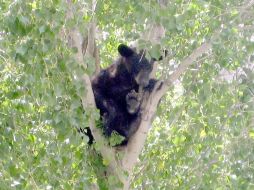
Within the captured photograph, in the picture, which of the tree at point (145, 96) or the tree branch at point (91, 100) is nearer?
the tree at point (145, 96)

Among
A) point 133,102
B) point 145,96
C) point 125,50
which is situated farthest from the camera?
point 125,50

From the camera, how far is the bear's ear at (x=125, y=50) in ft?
19.6

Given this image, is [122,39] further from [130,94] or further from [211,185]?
[211,185]

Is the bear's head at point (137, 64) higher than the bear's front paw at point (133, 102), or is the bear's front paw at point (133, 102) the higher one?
the bear's head at point (137, 64)

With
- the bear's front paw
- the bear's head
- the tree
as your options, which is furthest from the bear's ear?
the bear's front paw

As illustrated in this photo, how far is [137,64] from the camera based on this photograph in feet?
20.2

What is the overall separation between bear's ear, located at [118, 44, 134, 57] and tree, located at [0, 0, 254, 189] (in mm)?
277

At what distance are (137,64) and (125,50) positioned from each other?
24 cm

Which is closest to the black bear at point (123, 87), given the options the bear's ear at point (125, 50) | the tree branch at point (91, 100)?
the bear's ear at point (125, 50)

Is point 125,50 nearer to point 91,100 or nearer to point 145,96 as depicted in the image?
point 145,96

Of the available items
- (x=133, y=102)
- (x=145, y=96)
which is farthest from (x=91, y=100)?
(x=133, y=102)

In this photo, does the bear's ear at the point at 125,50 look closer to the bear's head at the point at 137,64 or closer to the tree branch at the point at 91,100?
the bear's head at the point at 137,64

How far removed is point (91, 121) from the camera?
469 cm

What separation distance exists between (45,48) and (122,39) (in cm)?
289
